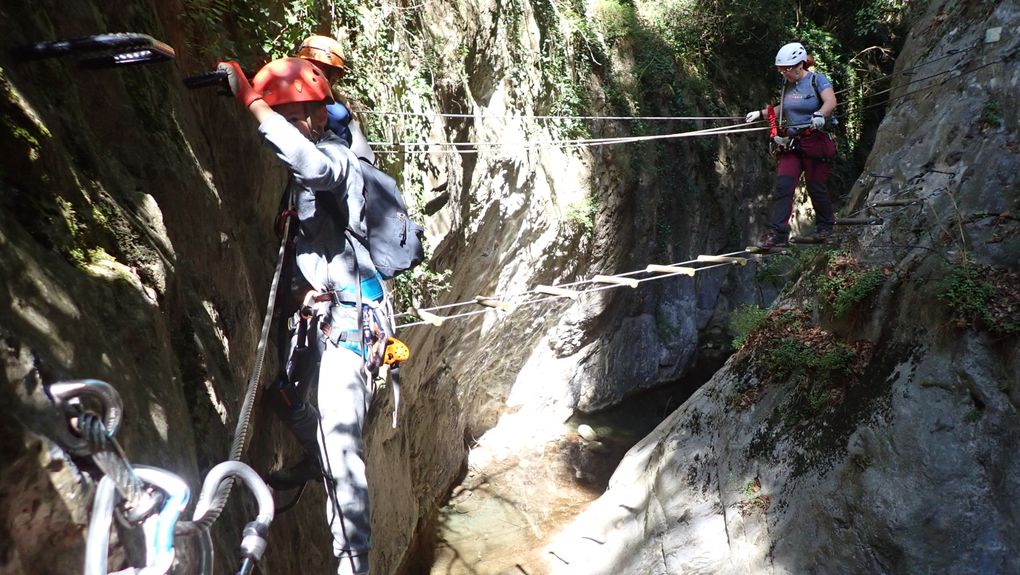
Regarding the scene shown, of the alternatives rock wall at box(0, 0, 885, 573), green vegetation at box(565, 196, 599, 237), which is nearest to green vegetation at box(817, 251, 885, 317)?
rock wall at box(0, 0, 885, 573)

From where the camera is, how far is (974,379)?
5.21 meters

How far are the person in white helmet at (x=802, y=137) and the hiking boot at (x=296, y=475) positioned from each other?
4.92 meters

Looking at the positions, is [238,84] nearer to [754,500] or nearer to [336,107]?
[336,107]

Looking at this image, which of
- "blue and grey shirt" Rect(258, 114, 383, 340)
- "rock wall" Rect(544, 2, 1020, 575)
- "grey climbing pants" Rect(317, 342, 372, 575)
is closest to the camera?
"grey climbing pants" Rect(317, 342, 372, 575)

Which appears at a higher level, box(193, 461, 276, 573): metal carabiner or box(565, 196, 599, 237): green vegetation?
box(565, 196, 599, 237): green vegetation

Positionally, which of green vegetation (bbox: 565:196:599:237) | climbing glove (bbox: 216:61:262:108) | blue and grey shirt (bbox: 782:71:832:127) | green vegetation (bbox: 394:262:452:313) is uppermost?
climbing glove (bbox: 216:61:262:108)

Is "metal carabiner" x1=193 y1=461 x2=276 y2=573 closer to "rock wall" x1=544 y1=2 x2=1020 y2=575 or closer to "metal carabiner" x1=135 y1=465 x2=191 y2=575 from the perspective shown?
"metal carabiner" x1=135 y1=465 x2=191 y2=575

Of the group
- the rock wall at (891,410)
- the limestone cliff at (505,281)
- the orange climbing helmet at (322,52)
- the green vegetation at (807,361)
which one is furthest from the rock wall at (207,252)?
the green vegetation at (807,361)

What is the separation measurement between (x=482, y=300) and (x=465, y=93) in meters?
2.35

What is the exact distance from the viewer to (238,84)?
2906mm

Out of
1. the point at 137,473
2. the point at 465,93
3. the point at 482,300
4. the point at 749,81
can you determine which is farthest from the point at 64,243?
the point at 749,81

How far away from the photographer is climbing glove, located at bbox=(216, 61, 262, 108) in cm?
289

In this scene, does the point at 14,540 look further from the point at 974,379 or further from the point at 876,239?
the point at 876,239

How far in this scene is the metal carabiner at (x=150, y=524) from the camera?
140 cm
